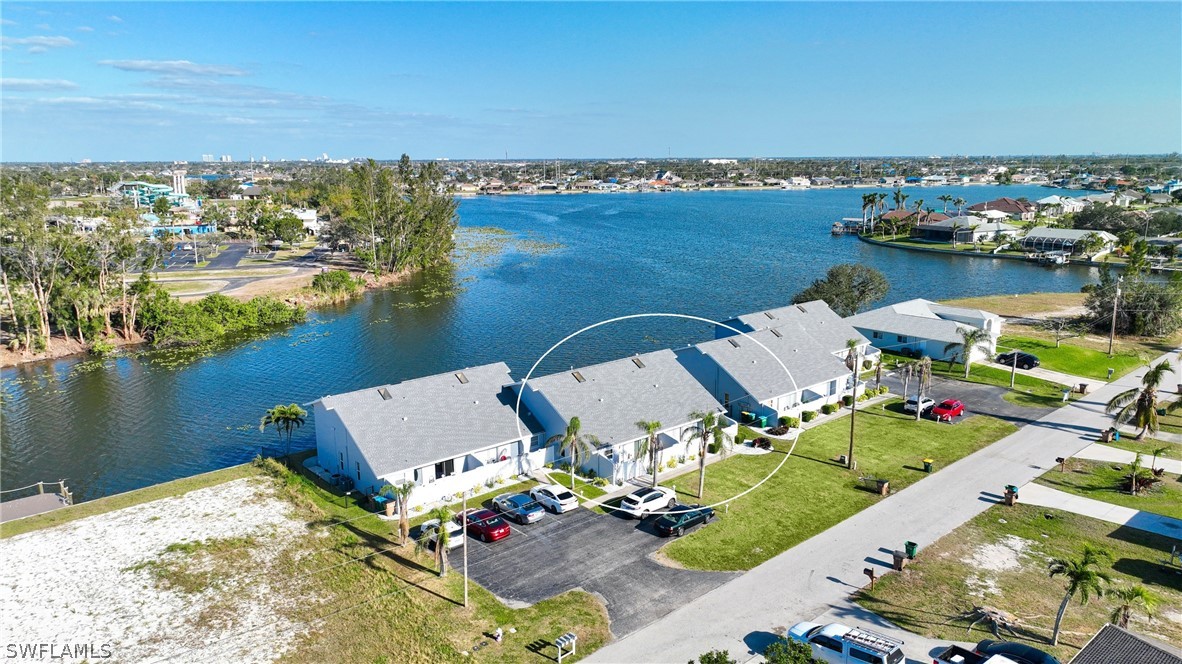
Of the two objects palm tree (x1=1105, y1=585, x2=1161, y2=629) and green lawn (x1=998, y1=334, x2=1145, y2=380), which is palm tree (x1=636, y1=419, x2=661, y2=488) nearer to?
palm tree (x1=1105, y1=585, x2=1161, y2=629)

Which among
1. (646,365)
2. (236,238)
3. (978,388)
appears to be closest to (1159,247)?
(978,388)

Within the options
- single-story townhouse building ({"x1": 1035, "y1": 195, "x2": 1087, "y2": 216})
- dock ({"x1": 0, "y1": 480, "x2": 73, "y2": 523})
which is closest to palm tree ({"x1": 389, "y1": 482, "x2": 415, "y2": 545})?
dock ({"x1": 0, "y1": 480, "x2": 73, "y2": 523})

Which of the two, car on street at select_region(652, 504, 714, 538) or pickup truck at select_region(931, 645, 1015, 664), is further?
car on street at select_region(652, 504, 714, 538)

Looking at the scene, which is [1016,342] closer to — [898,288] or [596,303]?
[898,288]

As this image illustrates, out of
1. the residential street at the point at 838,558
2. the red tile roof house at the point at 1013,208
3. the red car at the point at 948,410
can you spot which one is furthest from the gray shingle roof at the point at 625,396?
the red tile roof house at the point at 1013,208

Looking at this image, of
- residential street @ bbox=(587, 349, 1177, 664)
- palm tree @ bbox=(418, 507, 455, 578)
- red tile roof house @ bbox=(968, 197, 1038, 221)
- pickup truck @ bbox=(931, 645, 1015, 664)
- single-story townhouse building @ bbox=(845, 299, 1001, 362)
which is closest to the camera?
pickup truck @ bbox=(931, 645, 1015, 664)

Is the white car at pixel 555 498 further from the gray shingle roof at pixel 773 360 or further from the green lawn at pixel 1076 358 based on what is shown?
the green lawn at pixel 1076 358
